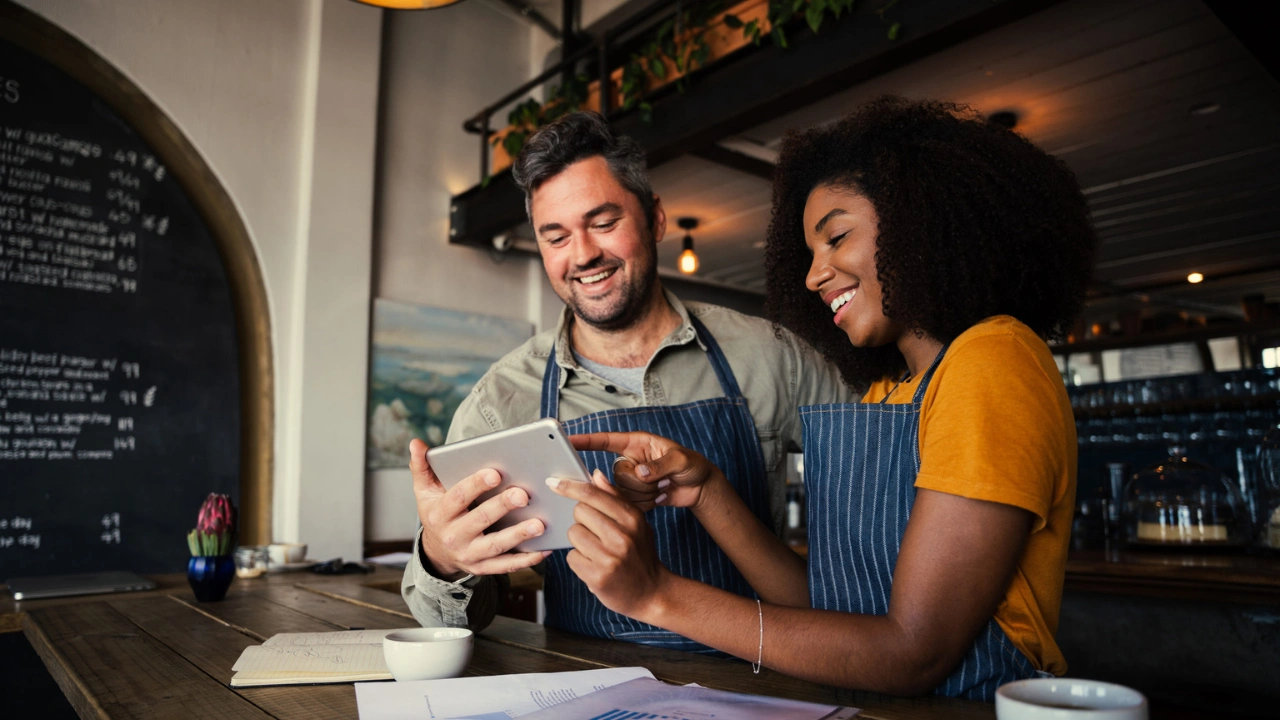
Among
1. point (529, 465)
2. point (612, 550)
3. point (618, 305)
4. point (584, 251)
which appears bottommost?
point (612, 550)

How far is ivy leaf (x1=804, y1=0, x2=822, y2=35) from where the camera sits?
2.89m

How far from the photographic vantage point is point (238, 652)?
1354 millimetres

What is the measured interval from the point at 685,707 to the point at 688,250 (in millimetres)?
4433

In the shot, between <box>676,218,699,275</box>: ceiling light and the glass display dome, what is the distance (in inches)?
112

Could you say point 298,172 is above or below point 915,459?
above

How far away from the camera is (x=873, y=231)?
125 centimetres

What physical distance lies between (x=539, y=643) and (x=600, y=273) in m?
0.76

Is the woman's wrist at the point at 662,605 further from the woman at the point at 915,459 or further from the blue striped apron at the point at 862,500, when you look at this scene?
the blue striped apron at the point at 862,500

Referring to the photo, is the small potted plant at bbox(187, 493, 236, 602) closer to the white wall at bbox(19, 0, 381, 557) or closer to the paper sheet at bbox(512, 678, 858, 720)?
the paper sheet at bbox(512, 678, 858, 720)

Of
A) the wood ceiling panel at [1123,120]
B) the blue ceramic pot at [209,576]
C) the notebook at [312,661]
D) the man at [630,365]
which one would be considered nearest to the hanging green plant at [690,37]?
the wood ceiling panel at [1123,120]

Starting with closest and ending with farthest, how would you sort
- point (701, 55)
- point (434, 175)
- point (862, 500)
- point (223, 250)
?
point (862, 500)
point (701, 55)
point (223, 250)
point (434, 175)

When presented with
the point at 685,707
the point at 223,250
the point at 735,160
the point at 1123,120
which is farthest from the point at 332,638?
the point at 1123,120

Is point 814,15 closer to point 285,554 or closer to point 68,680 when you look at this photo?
point 285,554

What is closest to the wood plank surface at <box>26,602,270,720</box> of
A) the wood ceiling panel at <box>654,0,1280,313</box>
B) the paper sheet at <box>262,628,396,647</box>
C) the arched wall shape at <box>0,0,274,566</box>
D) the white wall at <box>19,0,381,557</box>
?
the paper sheet at <box>262,628,396,647</box>
